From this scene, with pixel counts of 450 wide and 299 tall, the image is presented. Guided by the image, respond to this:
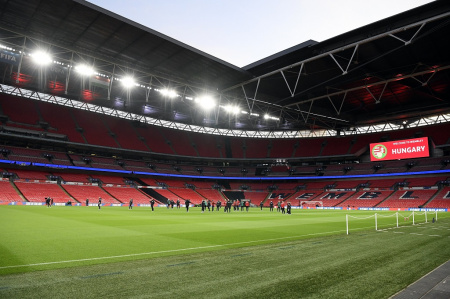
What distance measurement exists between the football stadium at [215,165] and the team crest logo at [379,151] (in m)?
0.55

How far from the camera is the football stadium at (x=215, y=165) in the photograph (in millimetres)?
6152

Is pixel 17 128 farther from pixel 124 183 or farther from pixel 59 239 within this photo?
pixel 59 239

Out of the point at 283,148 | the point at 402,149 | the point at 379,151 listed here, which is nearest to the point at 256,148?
the point at 283,148

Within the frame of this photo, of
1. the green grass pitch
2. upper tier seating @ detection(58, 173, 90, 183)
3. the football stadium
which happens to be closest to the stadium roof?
the football stadium

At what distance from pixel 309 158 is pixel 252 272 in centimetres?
5857

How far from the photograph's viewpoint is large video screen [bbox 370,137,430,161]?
38.3 meters

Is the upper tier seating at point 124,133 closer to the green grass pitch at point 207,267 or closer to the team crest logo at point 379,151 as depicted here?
the team crest logo at point 379,151

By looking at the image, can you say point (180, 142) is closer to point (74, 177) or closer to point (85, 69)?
point (74, 177)

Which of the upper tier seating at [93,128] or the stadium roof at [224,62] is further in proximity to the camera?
the upper tier seating at [93,128]

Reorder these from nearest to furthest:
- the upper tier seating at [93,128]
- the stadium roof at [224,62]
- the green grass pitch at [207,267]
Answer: the green grass pitch at [207,267] < the stadium roof at [224,62] < the upper tier seating at [93,128]

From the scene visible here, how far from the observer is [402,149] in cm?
3975

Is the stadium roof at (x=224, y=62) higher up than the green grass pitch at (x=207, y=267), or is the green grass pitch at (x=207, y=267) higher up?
the stadium roof at (x=224, y=62)

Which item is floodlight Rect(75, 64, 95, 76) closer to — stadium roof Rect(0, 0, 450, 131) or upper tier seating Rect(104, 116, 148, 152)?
stadium roof Rect(0, 0, 450, 131)

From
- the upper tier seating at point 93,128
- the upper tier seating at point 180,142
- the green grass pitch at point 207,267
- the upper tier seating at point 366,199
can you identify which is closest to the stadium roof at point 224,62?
the green grass pitch at point 207,267
